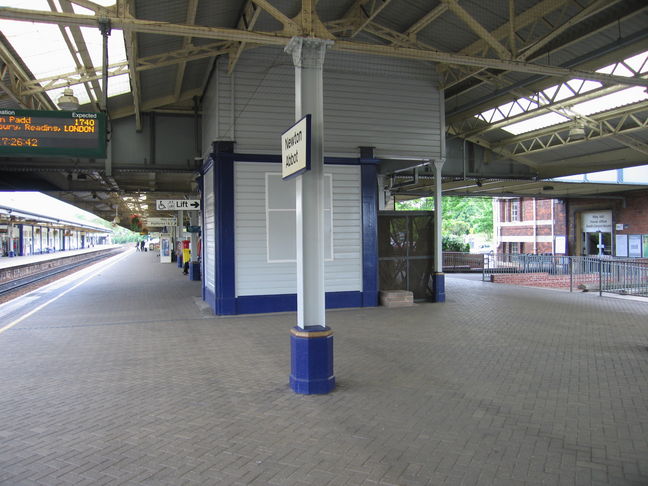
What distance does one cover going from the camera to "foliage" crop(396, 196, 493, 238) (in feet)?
181

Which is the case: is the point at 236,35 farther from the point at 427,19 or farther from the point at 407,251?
the point at 407,251

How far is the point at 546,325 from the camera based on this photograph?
9.58m

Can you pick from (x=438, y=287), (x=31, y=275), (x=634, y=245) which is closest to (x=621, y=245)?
(x=634, y=245)

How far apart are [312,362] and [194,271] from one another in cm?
1655

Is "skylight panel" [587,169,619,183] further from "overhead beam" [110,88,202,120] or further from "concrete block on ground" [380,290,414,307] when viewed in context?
"overhead beam" [110,88,202,120]

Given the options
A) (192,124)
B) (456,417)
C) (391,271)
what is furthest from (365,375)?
(192,124)

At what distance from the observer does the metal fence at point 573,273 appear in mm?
15141

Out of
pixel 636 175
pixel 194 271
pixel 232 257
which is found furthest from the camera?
pixel 636 175

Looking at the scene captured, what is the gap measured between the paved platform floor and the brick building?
69.9 ft

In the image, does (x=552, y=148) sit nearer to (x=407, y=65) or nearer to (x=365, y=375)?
(x=407, y=65)

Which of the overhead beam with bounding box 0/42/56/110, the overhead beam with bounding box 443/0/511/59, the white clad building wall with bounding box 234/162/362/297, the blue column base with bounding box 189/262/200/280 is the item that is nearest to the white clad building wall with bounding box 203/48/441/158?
the white clad building wall with bounding box 234/162/362/297

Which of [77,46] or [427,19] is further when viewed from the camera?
[427,19]

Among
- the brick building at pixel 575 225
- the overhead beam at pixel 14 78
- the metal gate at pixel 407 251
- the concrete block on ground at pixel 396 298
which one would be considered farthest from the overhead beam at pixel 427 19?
the brick building at pixel 575 225

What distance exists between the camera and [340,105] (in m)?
11.8
